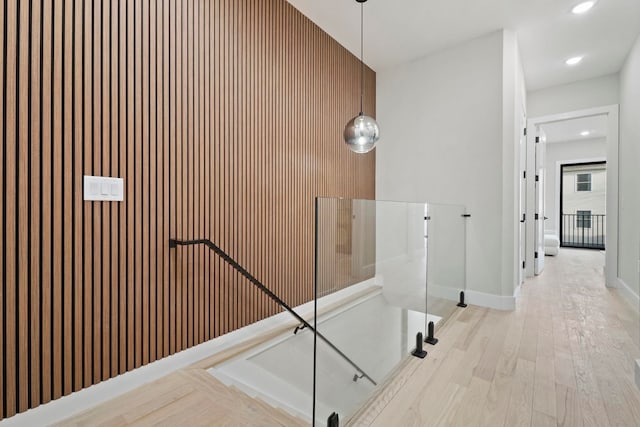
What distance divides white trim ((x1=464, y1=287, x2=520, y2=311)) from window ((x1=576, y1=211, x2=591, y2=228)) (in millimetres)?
7734

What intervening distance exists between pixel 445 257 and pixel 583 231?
866 cm

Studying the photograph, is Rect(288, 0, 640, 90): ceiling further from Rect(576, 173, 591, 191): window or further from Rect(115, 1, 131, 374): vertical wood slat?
Rect(576, 173, 591, 191): window

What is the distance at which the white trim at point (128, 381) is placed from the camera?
1.50 meters

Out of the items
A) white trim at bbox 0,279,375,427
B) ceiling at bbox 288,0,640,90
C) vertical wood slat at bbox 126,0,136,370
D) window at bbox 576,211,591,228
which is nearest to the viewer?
white trim at bbox 0,279,375,427

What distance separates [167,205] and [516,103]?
3783mm

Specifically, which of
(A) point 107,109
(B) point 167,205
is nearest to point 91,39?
(A) point 107,109

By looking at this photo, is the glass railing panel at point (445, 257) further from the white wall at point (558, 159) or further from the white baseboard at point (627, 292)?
the white wall at point (558, 159)

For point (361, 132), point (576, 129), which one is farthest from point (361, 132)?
point (576, 129)

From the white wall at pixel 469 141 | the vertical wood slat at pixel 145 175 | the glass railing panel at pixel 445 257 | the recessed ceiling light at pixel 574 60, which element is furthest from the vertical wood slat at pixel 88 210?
the recessed ceiling light at pixel 574 60

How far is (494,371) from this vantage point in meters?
2.04

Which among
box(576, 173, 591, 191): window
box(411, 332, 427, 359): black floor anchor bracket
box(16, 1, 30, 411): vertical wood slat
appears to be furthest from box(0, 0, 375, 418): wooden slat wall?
box(576, 173, 591, 191): window

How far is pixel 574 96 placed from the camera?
454cm

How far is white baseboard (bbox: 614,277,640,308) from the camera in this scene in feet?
10.7

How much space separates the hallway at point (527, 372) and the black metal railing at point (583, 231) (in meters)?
6.69
